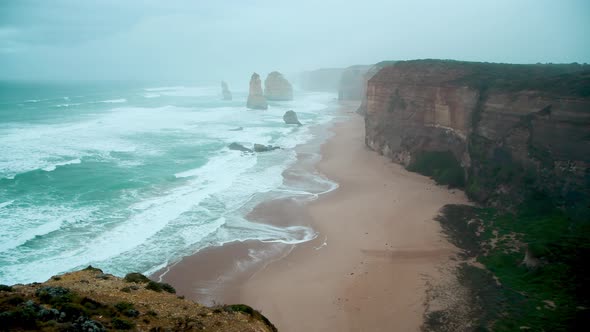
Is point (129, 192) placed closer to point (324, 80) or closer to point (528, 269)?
point (528, 269)

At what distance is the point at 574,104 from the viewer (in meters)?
19.0

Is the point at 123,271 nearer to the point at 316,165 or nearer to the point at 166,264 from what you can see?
the point at 166,264

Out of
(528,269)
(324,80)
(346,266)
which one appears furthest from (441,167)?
(324,80)

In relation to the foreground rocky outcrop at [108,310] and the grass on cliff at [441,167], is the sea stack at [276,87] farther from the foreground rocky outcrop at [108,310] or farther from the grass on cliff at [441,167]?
the foreground rocky outcrop at [108,310]

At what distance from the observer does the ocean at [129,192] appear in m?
18.0

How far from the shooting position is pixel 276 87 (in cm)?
9312

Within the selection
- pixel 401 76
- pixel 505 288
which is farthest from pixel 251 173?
pixel 505 288

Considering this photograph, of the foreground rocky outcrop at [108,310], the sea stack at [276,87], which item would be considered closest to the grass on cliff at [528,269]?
the foreground rocky outcrop at [108,310]

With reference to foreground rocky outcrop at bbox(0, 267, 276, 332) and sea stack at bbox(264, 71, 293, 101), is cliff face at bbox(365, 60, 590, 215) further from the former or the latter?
sea stack at bbox(264, 71, 293, 101)

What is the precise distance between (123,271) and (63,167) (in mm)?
19700

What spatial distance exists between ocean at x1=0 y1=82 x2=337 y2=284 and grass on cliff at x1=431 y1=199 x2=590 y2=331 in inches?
345

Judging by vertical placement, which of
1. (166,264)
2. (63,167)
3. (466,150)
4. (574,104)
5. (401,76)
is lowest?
(166,264)

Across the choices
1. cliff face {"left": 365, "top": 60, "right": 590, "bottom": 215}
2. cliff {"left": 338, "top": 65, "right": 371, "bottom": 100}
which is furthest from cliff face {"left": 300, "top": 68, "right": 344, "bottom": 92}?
→ cliff face {"left": 365, "top": 60, "right": 590, "bottom": 215}

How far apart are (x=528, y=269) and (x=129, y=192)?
2398 cm
